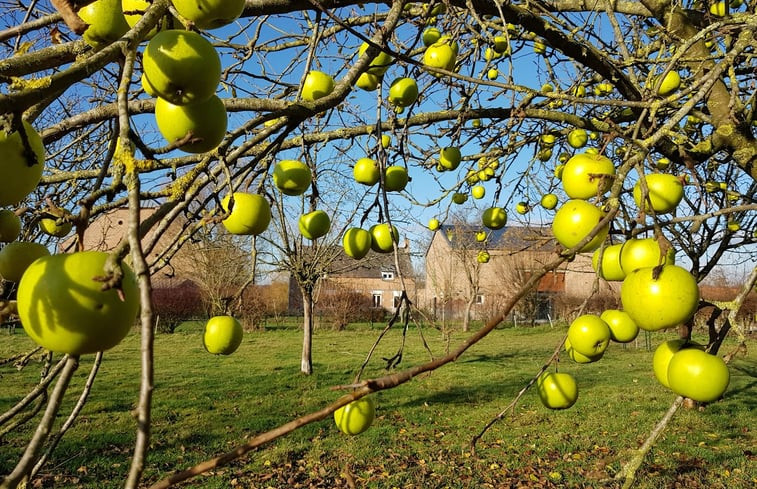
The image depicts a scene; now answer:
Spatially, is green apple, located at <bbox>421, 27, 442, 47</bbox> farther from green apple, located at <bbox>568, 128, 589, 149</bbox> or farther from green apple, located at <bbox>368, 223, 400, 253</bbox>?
green apple, located at <bbox>368, 223, 400, 253</bbox>

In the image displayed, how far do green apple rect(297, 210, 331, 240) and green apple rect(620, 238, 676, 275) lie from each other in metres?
1.22

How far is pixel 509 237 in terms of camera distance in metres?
20.7

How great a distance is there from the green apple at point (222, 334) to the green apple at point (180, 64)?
1226 millimetres

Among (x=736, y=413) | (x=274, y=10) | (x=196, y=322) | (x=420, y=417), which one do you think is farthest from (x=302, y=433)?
(x=196, y=322)

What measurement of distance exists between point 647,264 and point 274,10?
176 cm

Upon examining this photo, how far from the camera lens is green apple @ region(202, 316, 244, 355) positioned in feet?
6.23

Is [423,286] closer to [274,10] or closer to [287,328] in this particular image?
[287,328]

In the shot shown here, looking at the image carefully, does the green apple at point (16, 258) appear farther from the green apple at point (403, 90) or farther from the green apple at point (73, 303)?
the green apple at point (403, 90)

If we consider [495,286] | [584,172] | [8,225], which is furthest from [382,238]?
[495,286]

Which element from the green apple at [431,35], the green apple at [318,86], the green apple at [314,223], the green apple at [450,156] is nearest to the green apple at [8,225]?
the green apple at [314,223]

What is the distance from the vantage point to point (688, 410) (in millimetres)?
8273

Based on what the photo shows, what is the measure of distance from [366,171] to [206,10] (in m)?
1.54

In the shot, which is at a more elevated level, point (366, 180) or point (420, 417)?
point (366, 180)

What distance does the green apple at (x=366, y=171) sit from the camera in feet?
7.76
